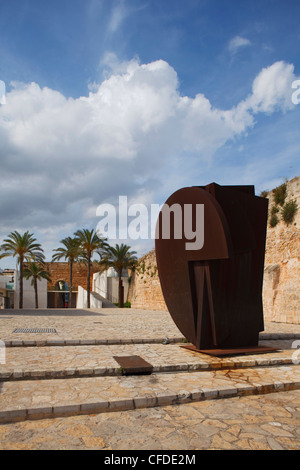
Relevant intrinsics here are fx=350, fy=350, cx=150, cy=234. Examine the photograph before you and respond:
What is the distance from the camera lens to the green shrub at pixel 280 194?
42.5ft

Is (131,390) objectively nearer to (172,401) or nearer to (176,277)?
(172,401)

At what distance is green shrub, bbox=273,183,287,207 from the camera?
1295 cm

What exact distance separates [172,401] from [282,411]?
1.07m

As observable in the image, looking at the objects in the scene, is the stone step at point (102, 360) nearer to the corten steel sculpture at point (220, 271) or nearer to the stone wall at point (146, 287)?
the corten steel sculpture at point (220, 271)

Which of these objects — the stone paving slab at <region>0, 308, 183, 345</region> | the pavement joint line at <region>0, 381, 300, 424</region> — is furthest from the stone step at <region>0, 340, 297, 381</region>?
the pavement joint line at <region>0, 381, 300, 424</region>

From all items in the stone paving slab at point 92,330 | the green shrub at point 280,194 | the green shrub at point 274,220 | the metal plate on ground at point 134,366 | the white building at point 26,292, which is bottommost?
the white building at point 26,292

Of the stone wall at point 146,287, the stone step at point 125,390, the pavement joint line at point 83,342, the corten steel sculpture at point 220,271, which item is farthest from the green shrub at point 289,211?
the stone wall at point 146,287

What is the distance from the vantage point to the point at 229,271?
576 cm

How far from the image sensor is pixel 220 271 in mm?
5676

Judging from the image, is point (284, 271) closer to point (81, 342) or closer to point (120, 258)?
point (81, 342)

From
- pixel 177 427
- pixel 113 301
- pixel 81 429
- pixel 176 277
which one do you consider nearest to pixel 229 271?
pixel 176 277

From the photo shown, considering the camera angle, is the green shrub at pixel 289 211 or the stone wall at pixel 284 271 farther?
the green shrub at pixel 289 211

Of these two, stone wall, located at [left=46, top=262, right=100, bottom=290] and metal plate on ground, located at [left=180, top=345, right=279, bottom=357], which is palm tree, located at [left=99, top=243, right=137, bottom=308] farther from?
metal plate on ground, located at [left=180, top=345, right=279, bottom=357]

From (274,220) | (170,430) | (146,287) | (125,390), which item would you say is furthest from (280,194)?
(146,287)
